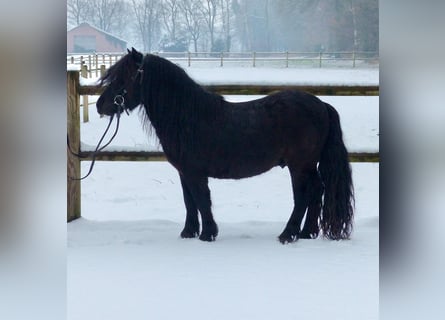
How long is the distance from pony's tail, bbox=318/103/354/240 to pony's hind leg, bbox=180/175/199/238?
0.79 meters

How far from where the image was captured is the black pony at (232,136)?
12.1ft

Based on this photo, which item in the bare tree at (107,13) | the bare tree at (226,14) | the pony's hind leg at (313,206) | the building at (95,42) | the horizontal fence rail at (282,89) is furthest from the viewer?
the bare tree at (226,14)

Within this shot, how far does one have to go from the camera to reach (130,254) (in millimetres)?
3385

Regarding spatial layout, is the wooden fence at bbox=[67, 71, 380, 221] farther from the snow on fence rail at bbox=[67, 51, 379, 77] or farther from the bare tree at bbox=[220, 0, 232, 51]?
the snow on fence rail at bbox=[67, 51, 379, 77]

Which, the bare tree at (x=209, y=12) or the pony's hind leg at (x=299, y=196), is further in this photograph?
the bare tree at (x=209, y=12)

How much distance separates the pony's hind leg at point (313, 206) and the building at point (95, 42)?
1343cm

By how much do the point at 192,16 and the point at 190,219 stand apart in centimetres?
1583

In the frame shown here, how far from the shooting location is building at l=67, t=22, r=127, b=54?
56.0ft

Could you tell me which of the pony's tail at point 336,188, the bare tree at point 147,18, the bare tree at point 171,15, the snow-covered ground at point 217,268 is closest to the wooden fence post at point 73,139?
the snow-covered ground at point 217,268

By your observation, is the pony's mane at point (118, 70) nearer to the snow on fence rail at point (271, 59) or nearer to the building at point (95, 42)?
the building at point (95, 42)

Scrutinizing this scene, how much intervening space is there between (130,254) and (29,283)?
8.90 feet

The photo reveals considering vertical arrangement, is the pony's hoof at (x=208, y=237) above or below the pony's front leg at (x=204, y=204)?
below

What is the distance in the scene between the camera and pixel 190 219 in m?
3.79

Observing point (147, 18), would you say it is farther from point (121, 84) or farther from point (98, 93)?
point (121, 84)
